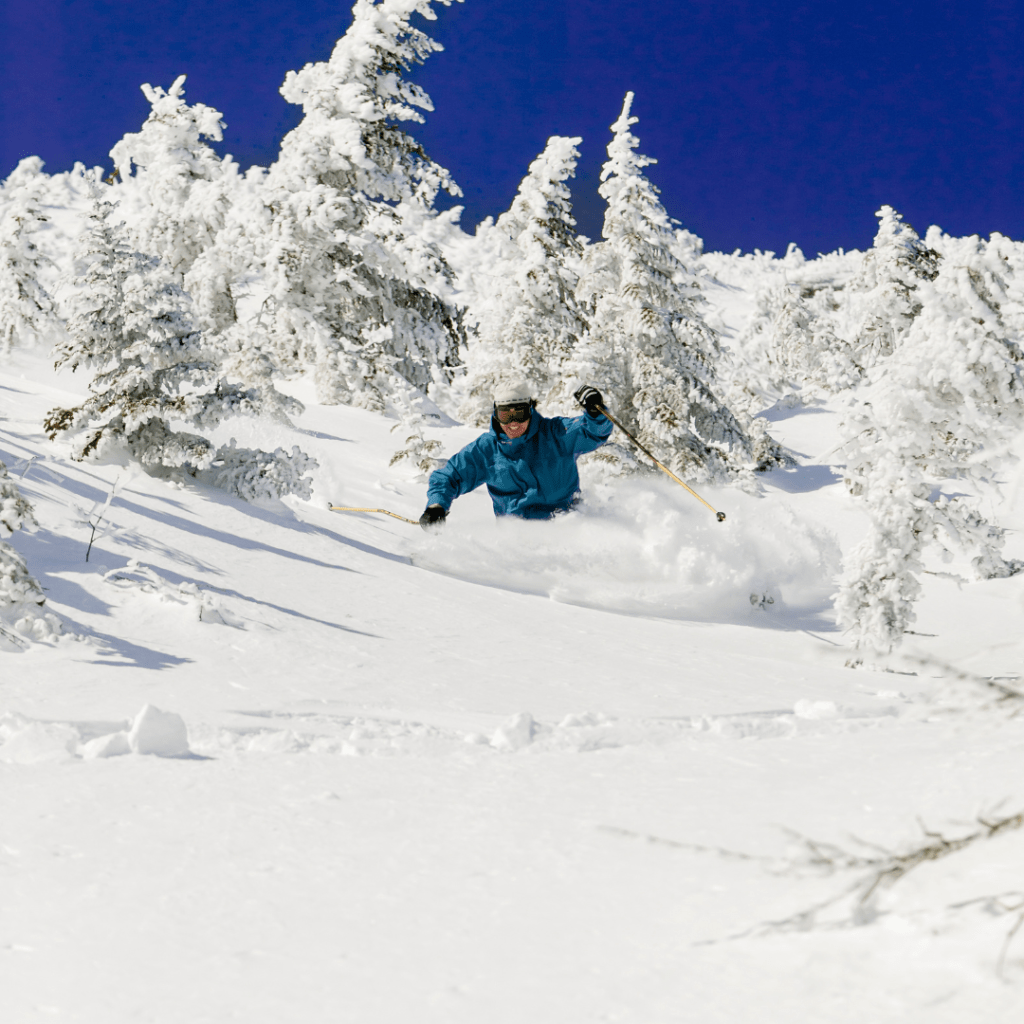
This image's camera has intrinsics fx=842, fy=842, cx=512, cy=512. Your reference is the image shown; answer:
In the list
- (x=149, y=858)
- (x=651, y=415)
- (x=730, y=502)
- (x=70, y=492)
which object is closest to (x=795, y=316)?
(x=651, y=415)

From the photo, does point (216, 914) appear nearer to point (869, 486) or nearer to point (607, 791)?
point (607, 791)

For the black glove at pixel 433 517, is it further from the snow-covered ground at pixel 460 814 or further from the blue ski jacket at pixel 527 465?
the snow-covered ground at pixel 460 814

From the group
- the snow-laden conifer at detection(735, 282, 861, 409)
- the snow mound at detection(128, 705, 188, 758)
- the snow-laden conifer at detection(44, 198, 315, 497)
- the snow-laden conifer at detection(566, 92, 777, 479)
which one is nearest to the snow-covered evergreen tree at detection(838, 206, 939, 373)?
the snow-laden conifer at detection(735, 282, 861, 409)

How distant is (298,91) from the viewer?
2216cm

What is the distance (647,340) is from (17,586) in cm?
1712

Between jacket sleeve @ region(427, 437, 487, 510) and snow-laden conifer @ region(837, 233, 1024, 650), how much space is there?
4107mm

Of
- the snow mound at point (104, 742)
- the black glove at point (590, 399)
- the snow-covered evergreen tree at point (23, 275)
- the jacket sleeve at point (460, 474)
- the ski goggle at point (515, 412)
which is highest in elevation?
the snow-covered evergreen tree at point (23, 275)

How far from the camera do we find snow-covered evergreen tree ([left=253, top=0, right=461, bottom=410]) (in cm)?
2066

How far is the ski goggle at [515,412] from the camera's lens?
9.27 meters

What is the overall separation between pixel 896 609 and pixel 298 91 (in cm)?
2061

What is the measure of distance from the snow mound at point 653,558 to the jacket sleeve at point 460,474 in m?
0.45

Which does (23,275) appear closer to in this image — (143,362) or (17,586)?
(143,362)

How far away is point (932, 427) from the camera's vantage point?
9.53 meters

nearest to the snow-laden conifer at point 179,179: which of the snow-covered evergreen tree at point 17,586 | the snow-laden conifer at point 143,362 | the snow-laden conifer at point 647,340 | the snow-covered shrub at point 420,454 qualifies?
the snow-laden conifer at point 647,340
